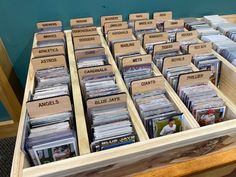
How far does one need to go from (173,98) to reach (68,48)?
0.63 m

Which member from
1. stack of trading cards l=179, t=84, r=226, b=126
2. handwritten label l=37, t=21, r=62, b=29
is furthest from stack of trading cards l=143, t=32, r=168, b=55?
handwritten label l=37, t=21, r=62, b=29

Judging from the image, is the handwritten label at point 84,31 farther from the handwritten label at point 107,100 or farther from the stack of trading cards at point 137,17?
the handwritten label at point 107,100

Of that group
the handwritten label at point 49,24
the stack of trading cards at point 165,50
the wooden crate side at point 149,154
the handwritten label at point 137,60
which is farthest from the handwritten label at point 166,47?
the handwritten label at point 49,24

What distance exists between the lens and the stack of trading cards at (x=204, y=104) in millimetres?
801

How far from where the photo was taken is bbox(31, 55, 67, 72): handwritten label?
38.3 inches

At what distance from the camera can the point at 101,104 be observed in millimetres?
782

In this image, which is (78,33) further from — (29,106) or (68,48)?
A: (29,106)

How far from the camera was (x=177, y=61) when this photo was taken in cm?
97

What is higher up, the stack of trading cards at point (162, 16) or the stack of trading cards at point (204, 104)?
the stack of trading cards at point (162, 16)

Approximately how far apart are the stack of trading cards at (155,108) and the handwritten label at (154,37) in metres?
0.36

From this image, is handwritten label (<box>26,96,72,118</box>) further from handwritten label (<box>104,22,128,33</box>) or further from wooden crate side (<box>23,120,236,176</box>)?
handwritten label (<box>104,22,128,33</box>)

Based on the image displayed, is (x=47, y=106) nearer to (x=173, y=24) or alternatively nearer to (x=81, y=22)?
(x=81, y=22)

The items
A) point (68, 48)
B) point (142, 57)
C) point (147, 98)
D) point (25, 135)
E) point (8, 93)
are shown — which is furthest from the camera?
point (8, 93)

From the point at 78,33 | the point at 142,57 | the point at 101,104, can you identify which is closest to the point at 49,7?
the point at 78,33
